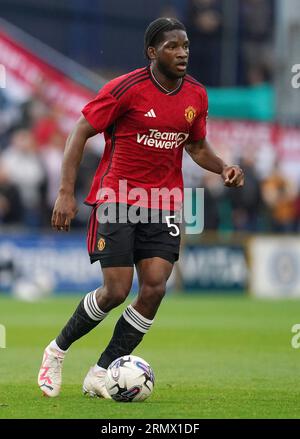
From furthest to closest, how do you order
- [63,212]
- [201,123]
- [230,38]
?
[230,38] < [201,123] < [63,212]

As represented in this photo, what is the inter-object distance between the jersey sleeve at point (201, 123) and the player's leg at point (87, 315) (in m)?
1.24

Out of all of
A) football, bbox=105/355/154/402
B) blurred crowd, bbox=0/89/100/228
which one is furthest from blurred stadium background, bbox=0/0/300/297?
football, bbox=105/355/154/402

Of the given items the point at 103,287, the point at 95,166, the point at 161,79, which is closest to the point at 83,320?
the point at 103,287

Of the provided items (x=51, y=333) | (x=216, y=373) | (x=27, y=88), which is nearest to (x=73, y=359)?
(x=216, y=373)

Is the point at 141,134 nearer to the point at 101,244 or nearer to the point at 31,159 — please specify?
the point at 101,244

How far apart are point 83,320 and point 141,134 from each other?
Answer: 57.0 inches

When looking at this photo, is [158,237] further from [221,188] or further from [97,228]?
[221,188]

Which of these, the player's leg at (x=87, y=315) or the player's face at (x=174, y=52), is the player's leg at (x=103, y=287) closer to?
the player's leg at (x=87, y=315)

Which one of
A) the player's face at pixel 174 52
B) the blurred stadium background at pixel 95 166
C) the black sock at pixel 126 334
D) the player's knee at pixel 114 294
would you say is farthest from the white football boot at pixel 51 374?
the blurred stadium background at pixel 95 166

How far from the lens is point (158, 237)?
8.91 meters

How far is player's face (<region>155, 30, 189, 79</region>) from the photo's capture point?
345 inches

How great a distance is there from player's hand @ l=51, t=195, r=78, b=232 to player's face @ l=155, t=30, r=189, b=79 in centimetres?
122

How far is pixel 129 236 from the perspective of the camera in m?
8.81

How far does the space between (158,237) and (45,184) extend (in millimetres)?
12624
